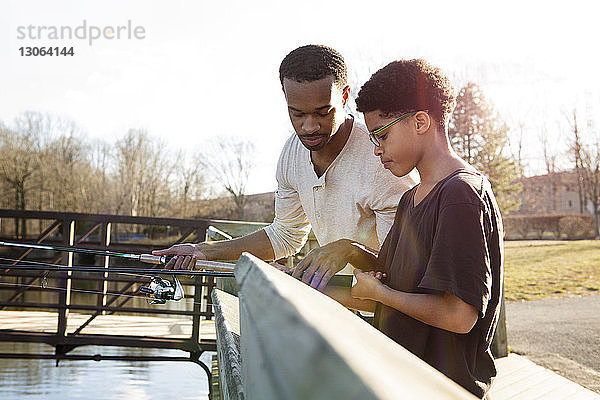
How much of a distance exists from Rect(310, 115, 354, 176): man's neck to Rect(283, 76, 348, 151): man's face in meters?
0.05

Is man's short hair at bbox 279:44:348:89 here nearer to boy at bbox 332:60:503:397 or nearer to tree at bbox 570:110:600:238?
boy at bbox 332:60:503:397

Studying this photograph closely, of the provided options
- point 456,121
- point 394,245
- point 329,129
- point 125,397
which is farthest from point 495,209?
point 456,121

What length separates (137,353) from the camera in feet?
38.1

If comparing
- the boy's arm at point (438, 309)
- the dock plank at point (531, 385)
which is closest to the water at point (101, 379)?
the dock plank at point (531, 385)

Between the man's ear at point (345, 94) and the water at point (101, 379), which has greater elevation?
the man's ear at point (345, 94)

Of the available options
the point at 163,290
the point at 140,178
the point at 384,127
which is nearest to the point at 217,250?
the point at 163,290

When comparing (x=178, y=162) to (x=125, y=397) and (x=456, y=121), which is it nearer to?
(x=456, y=121)

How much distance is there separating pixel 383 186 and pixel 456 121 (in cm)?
2309

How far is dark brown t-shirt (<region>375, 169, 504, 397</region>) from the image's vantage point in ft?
3.89

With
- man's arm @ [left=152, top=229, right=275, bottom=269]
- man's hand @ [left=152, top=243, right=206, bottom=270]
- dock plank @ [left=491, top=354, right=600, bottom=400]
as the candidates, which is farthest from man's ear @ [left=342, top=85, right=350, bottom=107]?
dock plank @ [left=491, top=354, right=600, bottom=400]

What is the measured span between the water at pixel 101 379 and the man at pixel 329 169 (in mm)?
6790

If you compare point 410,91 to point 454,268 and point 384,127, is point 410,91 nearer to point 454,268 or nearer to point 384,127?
point 384,127

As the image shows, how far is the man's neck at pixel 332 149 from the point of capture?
2.25 metres

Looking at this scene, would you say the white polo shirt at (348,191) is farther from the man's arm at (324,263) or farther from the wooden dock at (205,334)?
the wooden dock at (205,334)
